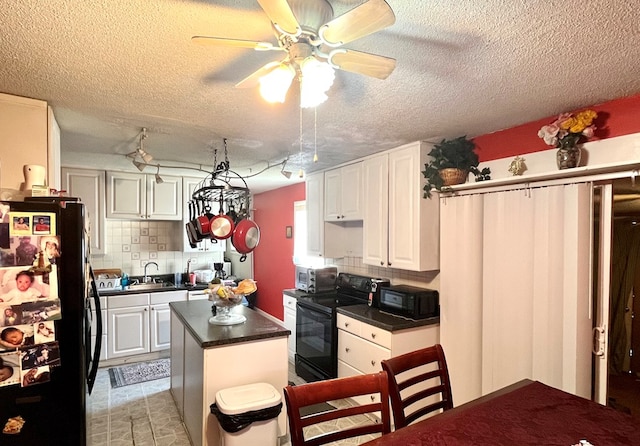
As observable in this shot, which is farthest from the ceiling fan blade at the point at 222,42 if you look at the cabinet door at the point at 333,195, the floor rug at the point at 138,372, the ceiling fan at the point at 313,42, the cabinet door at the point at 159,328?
the cabinet door at the point at 159,328

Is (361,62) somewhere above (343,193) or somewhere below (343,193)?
above

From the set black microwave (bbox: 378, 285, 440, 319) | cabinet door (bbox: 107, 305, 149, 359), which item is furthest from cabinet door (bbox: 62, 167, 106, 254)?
black microwave (bbox: 378, 285, 440, 319)

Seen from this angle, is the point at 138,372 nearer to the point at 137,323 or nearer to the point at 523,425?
the point at 137,323

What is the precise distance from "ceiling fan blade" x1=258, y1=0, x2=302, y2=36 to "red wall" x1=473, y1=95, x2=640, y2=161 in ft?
6.56

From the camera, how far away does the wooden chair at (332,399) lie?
52.0 inches

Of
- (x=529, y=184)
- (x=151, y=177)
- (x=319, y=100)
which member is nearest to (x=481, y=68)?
(x=319, y=100)

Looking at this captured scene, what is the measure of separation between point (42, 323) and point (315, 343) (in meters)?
2.45

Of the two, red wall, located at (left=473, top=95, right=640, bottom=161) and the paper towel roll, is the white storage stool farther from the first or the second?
red wall, located at (left=473, top=95, right=640, bottom=161)

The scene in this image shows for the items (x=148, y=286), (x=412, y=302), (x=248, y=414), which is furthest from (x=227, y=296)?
(x=148, y=286)

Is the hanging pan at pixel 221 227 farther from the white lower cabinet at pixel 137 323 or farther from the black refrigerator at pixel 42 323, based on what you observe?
the white lower cabinet at pixel 137 323

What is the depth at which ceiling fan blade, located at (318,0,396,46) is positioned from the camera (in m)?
0.96

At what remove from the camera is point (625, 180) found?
6.33 feet

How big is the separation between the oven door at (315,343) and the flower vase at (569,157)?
7.08 ft

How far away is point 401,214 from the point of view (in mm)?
3061
